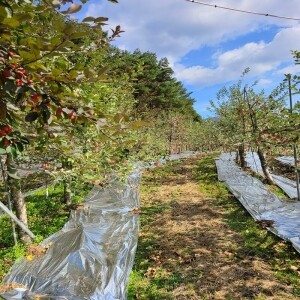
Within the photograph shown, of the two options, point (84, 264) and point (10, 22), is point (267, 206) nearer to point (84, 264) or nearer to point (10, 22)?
point (84, 264)

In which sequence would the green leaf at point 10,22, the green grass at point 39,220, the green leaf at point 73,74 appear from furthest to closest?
the green grass at point 39,220 < the green leaf at point 73,74 < the green leaf at point 10,22

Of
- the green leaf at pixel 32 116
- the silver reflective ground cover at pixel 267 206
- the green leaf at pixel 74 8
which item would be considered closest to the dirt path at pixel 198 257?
the silver reflective ground cover at pixel 267 206

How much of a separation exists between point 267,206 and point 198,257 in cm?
335

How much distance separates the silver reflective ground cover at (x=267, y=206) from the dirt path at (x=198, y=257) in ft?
1.09

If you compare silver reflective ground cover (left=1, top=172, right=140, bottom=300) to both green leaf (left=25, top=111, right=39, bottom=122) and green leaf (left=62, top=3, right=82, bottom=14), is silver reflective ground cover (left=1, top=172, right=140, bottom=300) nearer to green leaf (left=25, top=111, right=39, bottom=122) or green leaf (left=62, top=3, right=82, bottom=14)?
green leaf (left=25, top=111, right=39, bottom=122)

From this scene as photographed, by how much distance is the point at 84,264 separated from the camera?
4.71m

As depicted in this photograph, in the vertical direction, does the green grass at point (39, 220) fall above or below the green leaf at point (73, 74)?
below

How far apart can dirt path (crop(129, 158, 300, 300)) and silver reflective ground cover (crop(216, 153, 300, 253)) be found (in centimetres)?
33

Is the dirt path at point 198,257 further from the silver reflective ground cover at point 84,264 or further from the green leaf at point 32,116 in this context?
the green leaf at point 32,116

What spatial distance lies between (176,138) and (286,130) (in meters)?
25.8

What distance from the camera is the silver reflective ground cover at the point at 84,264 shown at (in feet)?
13.6

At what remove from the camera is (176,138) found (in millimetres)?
30500

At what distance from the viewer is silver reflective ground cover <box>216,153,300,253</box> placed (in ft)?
20.8

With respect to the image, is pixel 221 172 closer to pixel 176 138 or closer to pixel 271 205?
pixel 271 205
